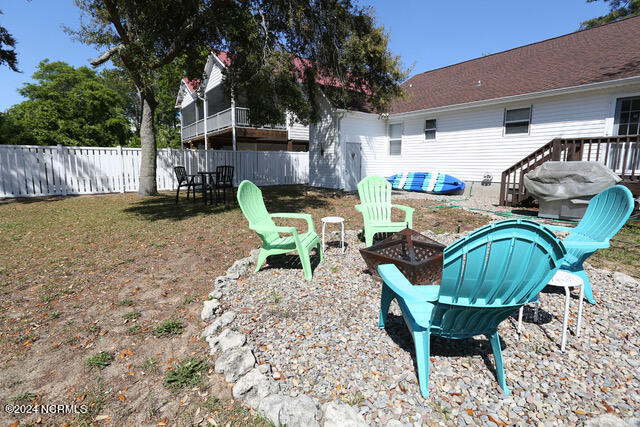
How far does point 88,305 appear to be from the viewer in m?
3.10

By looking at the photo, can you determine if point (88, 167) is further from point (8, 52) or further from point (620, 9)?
point (620, 9)

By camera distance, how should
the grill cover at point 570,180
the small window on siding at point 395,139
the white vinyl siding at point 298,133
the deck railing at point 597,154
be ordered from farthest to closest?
1. the white vinyl siding at point 298,133
2. the small window on siding at point 395,139
3. the deck railing at point 597,154
4. the grill cover at point 570,180

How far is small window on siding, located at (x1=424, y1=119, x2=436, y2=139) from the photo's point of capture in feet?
42.7

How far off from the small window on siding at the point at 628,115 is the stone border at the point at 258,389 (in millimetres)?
11343

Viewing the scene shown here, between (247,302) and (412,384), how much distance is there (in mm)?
1777

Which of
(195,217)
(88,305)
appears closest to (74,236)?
(195,217)

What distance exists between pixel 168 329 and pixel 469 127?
12.3 meters

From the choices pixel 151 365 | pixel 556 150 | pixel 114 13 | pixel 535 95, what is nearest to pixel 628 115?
pixel 535 95

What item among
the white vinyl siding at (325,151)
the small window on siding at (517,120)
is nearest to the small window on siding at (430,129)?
the small window on siding at (517,120)

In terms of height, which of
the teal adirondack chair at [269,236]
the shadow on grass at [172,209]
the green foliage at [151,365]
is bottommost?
the green foliage at [151,365]

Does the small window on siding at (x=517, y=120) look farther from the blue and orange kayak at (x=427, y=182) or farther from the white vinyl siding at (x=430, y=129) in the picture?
the white vinyl siding at (x=430, y=129)

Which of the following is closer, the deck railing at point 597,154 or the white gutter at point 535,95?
the deck railing at point 597,154

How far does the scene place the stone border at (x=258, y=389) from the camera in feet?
5.41

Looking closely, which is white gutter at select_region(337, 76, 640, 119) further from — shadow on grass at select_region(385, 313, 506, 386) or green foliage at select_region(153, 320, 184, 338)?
green foliage at select_region(153, 320, 184, 338)
